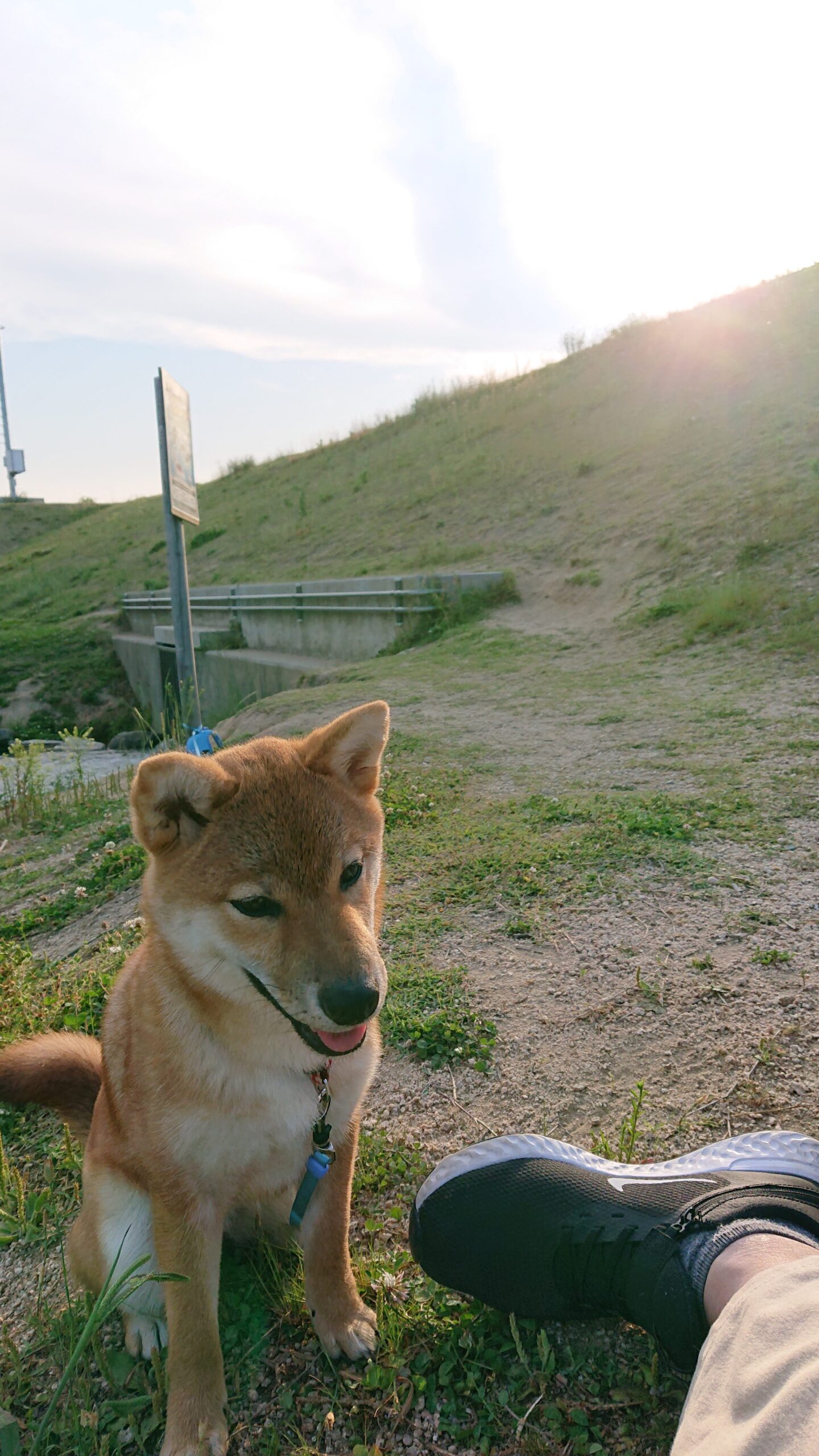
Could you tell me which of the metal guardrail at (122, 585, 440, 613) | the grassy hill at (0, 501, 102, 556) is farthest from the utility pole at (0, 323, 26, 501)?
the metal guardrail at (122, 585, 440, 613)

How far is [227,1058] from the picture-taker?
1.91m

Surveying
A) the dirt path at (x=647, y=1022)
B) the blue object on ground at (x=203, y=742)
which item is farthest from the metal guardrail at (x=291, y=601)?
the dirt path at (x=647, y=1022)

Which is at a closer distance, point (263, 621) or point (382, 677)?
point (382, 677)

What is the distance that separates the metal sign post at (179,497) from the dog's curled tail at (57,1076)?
4.46 meters

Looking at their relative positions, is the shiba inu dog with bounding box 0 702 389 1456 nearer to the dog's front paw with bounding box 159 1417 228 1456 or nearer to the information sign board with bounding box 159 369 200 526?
the dog's front paw with bounding box 159 1417 228 1456

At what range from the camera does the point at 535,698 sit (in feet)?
24.8

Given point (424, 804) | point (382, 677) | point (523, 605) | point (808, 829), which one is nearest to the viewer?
point (808, 829)

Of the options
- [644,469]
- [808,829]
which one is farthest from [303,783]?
[644,469]

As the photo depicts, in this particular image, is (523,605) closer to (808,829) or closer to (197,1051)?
(808,829)

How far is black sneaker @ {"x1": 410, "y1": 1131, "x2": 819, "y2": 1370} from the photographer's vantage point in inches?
70.4

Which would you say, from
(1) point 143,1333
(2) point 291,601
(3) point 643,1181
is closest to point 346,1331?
(1) point 143,1333

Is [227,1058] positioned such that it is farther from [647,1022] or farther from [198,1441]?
[647,1022]

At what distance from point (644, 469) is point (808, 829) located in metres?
11.0

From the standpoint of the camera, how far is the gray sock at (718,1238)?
66.7 inches
